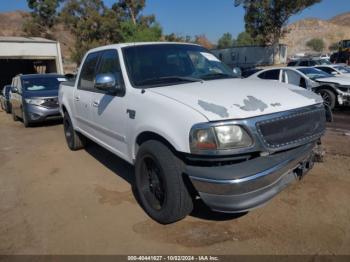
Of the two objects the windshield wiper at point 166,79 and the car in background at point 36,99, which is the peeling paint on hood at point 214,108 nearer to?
the windshield wiper at point 166,79

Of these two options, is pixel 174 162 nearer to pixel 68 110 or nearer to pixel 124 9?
pixel 68 110

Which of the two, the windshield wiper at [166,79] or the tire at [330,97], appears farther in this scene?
the tire at [330,97]

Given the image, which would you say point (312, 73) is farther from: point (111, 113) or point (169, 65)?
point (111, 113)

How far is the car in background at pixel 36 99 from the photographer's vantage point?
1016 cm

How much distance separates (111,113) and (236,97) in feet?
5.79

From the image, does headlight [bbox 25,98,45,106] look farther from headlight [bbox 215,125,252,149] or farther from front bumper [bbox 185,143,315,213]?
headlight [bbox 215,125,252,149]

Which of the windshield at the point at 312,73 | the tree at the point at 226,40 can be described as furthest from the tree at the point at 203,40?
the windshield at the point at 312,73

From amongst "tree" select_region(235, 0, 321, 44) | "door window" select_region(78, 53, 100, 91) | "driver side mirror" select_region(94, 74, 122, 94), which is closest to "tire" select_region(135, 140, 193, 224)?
"driver side mirror" select_region(94, 74, 122, 94)

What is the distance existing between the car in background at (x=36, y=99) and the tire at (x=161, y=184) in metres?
7.24

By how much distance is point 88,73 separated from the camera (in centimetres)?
553

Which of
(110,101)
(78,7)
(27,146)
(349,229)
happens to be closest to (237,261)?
(349,229)

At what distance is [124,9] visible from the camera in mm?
46156

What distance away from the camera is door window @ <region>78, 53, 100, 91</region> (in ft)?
17.4

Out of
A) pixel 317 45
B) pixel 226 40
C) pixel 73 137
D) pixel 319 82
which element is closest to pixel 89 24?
A: pixel 319 82
